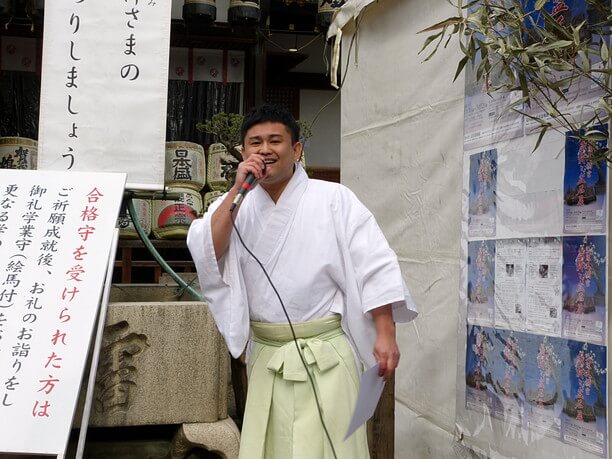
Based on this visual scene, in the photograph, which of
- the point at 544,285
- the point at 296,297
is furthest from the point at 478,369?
the point at 296,297

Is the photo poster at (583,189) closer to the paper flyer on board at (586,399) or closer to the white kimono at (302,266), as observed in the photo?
the paper flyer on board at (586,399)

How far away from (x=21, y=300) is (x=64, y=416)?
75 cm

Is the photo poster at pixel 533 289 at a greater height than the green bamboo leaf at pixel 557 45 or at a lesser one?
lesser

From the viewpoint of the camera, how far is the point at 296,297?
3.01 m

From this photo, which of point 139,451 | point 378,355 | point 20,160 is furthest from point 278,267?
point 20,160

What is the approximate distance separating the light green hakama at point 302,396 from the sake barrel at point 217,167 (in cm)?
595

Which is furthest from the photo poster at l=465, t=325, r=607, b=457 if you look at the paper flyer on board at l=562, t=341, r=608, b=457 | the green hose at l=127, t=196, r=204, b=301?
the green hose at l=127, t=196, r=204, b=301

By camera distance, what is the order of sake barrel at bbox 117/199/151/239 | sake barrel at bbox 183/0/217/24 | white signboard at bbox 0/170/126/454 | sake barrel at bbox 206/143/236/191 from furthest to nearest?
sake barrel at bbox 206/143/236/191
sake barrel at bbox 183/0/217/24
sake barrel at bbox 117/199/151/239
white signboard at bbox 0/170/126/454

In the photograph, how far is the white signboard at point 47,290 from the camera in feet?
12.2

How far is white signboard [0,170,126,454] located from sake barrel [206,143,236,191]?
403 centimetres

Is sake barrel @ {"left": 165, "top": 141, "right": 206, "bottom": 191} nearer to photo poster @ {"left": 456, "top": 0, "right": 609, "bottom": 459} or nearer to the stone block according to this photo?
the stone block

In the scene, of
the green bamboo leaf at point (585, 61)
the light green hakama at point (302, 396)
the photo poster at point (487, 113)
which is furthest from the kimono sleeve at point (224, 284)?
the green bamboo leaf at point (585, 61)

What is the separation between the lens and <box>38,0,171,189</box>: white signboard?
17.1 ft

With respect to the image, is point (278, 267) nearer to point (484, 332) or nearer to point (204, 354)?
point (484, 332)
